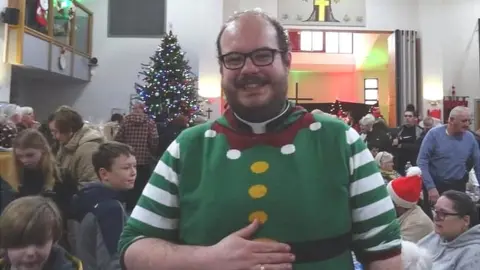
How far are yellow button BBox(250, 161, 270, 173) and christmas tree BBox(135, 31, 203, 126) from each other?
953 centimetres

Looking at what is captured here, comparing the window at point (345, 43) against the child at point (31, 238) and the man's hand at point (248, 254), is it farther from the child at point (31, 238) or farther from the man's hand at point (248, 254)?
the man's hand at point (248, 254)

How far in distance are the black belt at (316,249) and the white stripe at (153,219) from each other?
30cm

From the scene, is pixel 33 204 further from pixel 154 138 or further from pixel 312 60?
pixel 312 60

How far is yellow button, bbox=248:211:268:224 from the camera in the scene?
3.90 feet

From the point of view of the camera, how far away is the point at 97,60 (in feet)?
46.9

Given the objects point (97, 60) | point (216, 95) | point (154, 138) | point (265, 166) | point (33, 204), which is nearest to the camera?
point (265, 166)

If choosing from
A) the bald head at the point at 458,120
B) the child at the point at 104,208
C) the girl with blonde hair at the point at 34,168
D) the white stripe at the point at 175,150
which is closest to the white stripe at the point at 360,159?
the white stripe at the point at 175,150

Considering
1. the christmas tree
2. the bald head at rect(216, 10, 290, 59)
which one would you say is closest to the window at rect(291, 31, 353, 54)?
the christmas tree

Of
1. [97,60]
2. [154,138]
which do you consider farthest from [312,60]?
[154,138]

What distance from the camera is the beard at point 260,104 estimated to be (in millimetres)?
1260

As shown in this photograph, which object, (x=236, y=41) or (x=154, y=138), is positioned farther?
(x=154, y=138)

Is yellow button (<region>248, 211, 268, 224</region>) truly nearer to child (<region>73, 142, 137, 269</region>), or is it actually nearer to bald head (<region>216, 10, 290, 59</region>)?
bald head (<region>216, 10, 290, 59</region>)

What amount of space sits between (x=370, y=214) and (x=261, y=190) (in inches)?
10.0

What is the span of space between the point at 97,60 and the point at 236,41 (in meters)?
13.7
